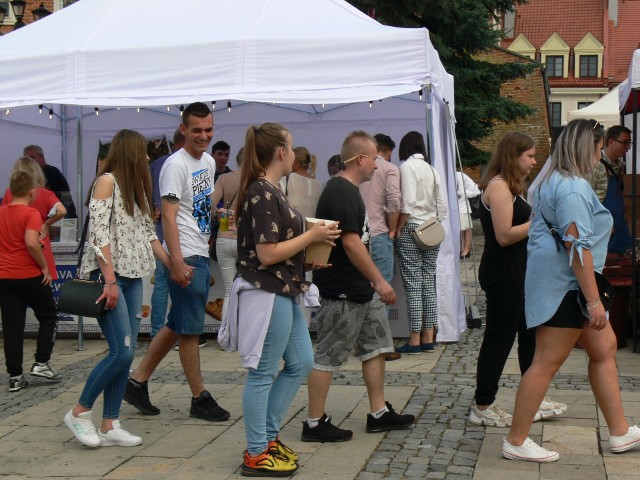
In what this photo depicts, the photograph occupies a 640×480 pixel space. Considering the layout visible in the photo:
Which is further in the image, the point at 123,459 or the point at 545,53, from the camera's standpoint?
the point at 545,53

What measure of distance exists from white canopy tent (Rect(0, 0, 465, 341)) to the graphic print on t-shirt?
196 cm

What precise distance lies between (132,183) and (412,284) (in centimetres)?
386

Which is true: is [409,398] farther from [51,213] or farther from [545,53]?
[545,53]

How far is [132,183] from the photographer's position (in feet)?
19.6

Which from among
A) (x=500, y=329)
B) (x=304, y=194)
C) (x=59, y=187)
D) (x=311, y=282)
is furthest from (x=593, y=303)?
(x=59, y=187)

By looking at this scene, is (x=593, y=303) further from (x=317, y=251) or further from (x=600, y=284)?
(x=317, y=251)

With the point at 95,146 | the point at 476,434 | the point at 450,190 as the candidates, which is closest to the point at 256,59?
the point at 450,190

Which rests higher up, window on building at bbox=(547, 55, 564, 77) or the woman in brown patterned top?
window on building at bbox=(547, 55, 564, 77)

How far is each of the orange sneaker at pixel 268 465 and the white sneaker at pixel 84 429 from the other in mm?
1060

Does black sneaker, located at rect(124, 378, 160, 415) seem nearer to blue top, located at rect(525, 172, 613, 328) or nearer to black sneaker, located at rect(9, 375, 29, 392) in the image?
black sneaker, located at rect(9, 375, 29, 392)

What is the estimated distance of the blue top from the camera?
5164mm

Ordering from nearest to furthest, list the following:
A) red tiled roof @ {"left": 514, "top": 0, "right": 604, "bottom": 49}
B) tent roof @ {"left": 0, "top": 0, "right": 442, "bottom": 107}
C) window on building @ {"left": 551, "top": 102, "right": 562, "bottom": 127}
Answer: tent roof @ {"left": 0, "top": 0, "right": 442, "bottom": 107} < window on building @ {"left": 551, "top": 102, "right": 562, "bottom": 127} < red tiled roof @ {"left": 514, "top": 0, "right": 604, "bottom": 49}

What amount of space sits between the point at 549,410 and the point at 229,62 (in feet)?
13.3

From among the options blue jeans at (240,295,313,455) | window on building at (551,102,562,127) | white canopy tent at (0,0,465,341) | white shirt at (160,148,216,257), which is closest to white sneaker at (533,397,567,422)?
blue jeans at (240,295,313,455)
